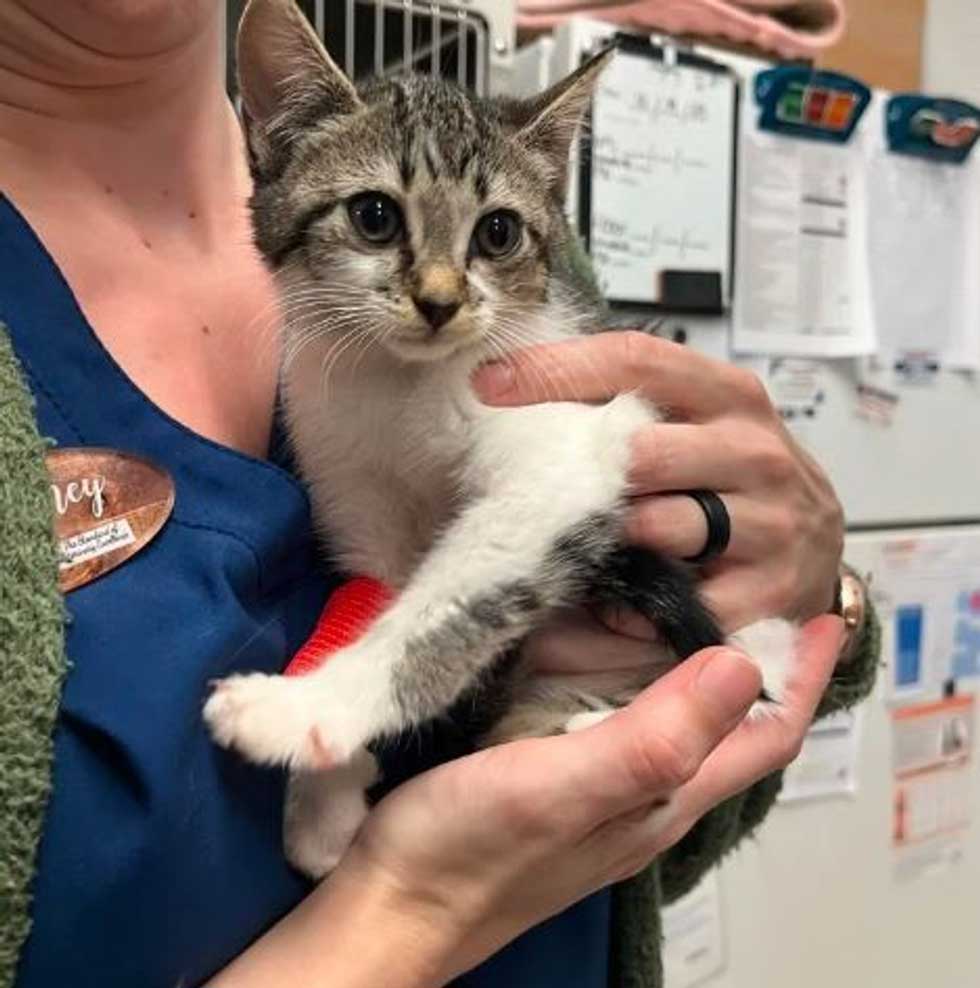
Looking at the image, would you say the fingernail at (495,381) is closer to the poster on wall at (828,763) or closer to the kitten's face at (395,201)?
the kitten's face at (395,201)

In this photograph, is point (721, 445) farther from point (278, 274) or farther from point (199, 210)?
point (199, 210)

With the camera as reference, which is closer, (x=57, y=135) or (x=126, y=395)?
(x=126, y=395)

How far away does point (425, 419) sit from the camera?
758 millimetres

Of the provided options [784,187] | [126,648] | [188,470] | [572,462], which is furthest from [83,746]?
[784,187]

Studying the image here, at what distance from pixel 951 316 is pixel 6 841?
1.41 meters

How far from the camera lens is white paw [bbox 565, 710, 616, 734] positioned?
739 millimetres

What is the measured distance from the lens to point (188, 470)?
2.29 ft

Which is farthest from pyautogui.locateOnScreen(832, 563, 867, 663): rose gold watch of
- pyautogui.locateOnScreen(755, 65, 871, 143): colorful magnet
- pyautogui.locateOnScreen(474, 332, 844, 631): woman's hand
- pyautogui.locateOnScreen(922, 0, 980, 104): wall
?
pyautogui.locateOnScreen(922, 0, 980, 104): wall

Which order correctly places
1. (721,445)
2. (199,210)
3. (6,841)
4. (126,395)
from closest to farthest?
(6,841), (126,395), (721,445), (199,210)

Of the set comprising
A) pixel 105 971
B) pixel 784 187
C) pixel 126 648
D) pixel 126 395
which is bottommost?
pixel 105 971

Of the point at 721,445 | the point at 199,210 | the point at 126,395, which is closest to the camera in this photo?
the point at 126,395

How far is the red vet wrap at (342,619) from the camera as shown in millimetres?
707

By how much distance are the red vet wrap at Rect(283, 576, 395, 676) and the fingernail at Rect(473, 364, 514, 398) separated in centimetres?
14

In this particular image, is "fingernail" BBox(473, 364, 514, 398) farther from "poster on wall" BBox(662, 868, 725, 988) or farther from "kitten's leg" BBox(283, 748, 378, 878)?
"poster on wall" BBox(662, 868, 725, 988)
